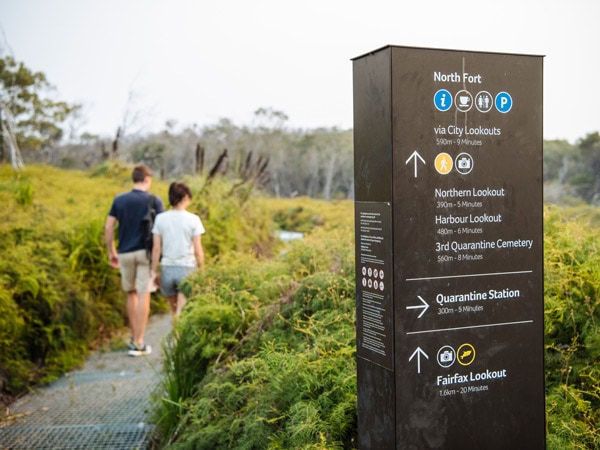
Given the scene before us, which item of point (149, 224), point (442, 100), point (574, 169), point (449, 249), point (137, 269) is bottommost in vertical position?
point (137, 269)

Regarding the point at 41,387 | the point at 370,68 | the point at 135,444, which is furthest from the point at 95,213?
the point at 370,68

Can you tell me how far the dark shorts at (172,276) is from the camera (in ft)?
21.6

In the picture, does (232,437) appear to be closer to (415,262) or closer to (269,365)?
(269,365)

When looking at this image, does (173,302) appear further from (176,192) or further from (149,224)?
(176,192)

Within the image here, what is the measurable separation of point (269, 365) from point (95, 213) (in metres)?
6.11

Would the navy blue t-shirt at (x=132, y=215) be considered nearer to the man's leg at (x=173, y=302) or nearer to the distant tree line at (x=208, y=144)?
the man's leg at (x=173, y=302)

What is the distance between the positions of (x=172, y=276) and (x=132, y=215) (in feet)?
3.35

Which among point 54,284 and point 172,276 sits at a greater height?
point 172,276

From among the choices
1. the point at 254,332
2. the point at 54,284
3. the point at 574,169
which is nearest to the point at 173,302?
the point at 54,284

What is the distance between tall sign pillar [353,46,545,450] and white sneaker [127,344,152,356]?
14.8 ft

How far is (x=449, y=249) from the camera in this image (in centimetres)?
292

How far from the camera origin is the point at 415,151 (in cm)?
283

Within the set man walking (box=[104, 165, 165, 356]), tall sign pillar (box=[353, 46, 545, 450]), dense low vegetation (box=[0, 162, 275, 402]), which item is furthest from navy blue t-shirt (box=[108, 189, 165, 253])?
tall sign pillar (box=[353, 46, 545, 450])

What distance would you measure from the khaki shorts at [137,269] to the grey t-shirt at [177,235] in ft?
2.24
